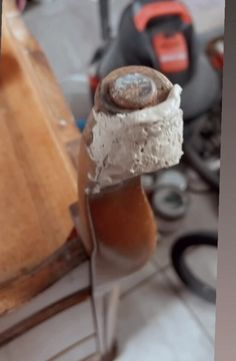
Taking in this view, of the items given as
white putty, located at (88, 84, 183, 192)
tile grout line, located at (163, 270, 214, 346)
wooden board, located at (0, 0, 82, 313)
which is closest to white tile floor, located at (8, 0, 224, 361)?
tile grout line, located at (163, 270, 214, 346)

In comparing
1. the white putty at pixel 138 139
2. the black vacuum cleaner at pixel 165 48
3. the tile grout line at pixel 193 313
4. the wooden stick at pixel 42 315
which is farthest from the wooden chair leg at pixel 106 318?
the black vacuum cleaner at pixel 165 48

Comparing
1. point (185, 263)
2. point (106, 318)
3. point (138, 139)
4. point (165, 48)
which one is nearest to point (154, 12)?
point (165, 48)

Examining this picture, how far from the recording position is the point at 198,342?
1025 millimetres

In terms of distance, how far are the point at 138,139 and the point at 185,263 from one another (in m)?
0.68

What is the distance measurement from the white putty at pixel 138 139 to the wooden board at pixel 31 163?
0.19 m

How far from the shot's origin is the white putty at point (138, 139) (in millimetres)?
512

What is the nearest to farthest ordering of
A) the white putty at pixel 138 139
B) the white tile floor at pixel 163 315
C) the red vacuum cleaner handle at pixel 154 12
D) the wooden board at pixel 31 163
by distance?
the white putty at pixel 138 139 → the wooden board at pixel 31 163 → the white tile floor at pixel 163 315 → the red vacuum cleaner handle at pixel 154 12

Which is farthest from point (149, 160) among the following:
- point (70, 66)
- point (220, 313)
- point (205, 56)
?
point (70, 66)

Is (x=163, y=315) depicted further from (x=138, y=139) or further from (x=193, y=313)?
(x=138, y=139)

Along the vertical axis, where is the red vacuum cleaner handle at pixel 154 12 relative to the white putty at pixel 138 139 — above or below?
below

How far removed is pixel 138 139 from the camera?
521mm

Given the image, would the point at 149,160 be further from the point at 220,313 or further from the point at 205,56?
the point at 205,56

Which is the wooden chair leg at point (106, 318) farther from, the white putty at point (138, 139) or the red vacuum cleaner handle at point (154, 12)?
the red vacuum cleaner handle at point (154, 12)

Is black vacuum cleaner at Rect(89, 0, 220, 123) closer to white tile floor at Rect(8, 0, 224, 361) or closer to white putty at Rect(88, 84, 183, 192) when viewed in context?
white tile floor at Rect(8, 0, 224, 361)
